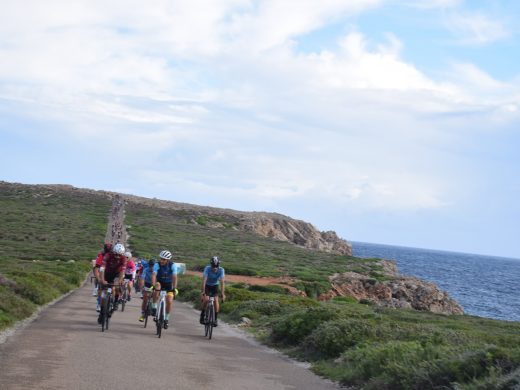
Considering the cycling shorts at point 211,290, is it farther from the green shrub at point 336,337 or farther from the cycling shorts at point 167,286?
the green shrub at point 336,337

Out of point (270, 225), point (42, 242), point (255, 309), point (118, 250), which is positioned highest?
point (270, 225)

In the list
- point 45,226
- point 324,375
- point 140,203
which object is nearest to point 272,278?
point 45,226

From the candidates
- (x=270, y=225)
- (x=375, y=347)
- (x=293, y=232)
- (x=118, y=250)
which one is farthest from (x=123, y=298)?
(x=293, y=232)

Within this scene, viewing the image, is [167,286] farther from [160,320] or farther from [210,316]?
[210,316]

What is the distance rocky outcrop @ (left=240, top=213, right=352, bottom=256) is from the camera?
401 feet

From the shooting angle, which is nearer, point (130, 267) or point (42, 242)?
point (130, 267)

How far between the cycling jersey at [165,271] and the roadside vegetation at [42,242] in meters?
3.44

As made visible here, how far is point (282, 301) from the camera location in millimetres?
28281

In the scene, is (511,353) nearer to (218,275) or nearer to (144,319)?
(218,275)

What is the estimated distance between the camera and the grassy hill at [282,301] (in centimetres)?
1109

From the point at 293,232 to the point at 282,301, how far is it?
99124 millimetres

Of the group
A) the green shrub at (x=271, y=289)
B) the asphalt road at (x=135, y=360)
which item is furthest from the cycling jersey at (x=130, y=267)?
the green shrub at (x=271, y=289)

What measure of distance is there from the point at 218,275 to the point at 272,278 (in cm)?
3922

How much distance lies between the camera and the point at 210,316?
679 inches
